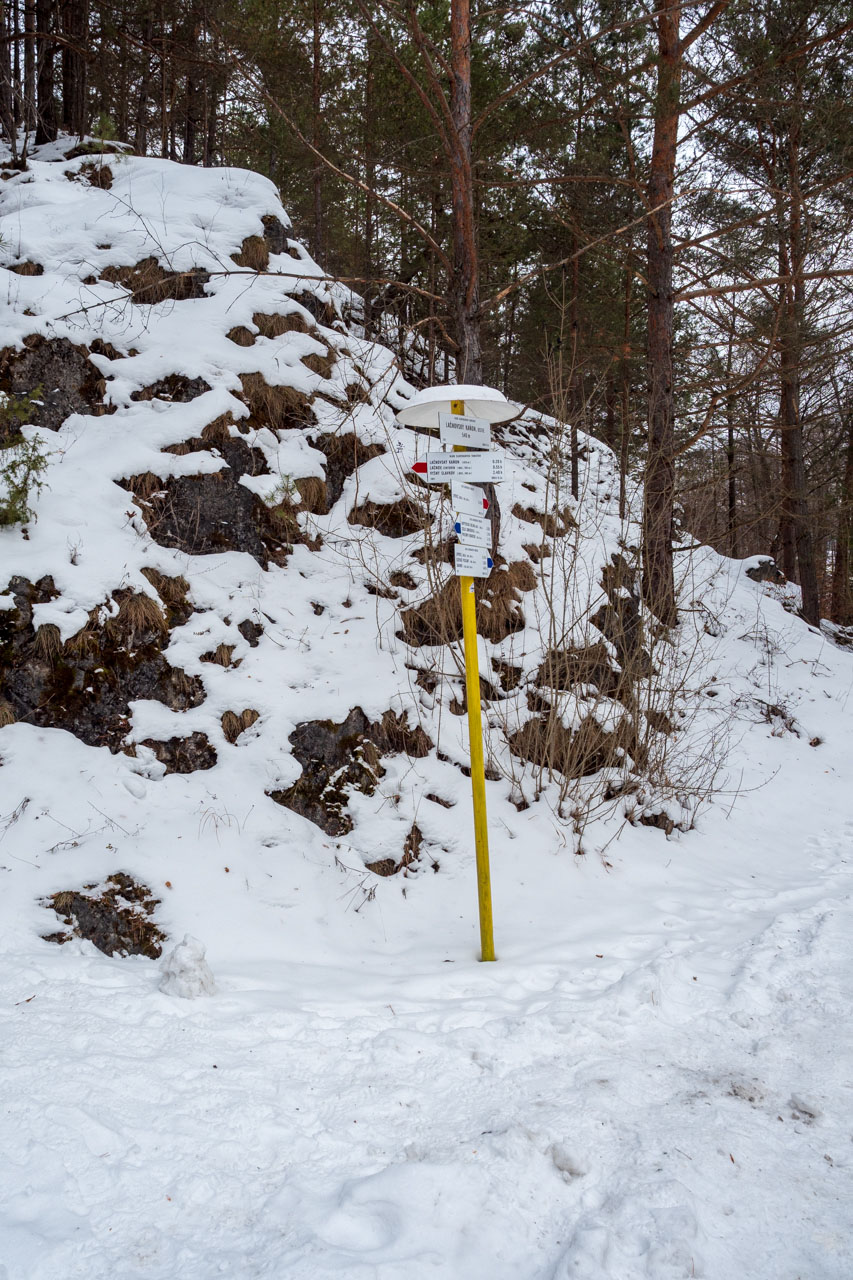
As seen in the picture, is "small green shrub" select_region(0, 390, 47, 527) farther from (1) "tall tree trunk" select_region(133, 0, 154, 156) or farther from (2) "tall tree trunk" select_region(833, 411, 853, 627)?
(2) "tall tree trunk" select_region(833, 411, 853, 627)

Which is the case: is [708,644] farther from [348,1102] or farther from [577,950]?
[348,1102]

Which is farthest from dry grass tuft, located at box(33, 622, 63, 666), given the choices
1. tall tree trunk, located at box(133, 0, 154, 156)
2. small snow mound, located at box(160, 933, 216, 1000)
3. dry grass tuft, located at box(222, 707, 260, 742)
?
tall tree trunk, located at box(133, 0, 154, 156)

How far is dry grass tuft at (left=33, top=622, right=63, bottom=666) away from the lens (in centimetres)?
452

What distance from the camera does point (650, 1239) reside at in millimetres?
1907

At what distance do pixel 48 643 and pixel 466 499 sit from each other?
9.62 feet

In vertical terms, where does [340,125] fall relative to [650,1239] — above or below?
above

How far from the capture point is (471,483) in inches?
137

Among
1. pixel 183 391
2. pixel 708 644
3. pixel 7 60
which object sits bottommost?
pixel 708 644

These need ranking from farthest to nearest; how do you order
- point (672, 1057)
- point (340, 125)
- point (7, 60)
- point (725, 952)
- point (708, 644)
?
1. point (7, 60)
2. point (340, 125)
3. point (708, 644)
4. point (725, 952)
5. point (672, 1057)

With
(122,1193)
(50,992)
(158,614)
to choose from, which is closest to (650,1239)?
(122,1193)

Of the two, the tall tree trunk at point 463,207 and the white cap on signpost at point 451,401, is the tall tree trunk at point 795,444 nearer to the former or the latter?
the tall tree trunk at point 463,207

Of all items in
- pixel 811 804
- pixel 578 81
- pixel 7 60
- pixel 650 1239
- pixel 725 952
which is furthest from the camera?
pixel 7 60

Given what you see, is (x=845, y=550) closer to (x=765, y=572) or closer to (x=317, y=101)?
(x=765, y=572)

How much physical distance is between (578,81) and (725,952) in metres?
8.95
